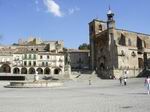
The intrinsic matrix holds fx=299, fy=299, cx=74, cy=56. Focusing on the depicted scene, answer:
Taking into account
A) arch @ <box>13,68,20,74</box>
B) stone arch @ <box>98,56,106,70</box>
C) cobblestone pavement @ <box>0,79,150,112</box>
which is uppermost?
stone arch @ <box>98,56,106,70</box>

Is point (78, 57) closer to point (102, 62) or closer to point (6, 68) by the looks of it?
point (102, 62)

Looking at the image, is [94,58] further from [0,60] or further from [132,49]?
[0,60]

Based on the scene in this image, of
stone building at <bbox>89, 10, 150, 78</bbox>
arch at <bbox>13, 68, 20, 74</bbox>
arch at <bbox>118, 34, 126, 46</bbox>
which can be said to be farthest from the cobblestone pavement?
arch at <bbox>118, 34, 126, 46</bbox>

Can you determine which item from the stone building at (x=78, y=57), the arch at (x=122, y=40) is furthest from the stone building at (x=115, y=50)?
the stone building at (x=78, y=57)

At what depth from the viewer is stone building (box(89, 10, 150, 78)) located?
79.5 meters

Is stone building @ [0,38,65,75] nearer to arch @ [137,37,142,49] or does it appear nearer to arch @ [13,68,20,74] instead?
arch @ [13,68,20,74]

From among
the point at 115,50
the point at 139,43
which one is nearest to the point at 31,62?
the point at 115,50

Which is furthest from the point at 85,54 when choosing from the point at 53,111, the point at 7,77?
the point at 53,111

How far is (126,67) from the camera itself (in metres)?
79.1

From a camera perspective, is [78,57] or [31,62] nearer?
[31,62]

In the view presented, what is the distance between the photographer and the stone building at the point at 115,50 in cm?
7950

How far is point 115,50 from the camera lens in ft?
267

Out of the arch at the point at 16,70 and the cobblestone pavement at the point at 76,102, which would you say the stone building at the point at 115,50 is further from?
the cobblestone pavement at the point at 76,102

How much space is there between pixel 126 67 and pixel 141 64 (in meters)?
9.52
